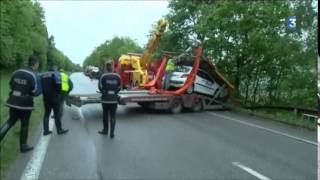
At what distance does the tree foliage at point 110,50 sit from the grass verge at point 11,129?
1.33 feet

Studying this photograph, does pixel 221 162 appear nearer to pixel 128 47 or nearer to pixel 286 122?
pixel 128 47

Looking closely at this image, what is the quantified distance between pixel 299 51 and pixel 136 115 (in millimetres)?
6207

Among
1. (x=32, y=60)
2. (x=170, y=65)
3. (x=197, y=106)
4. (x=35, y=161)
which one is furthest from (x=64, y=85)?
(x=197, y=106)

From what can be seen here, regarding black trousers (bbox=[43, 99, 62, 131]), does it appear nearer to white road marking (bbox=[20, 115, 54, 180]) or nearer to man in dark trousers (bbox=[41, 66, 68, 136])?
man in dark trousers (bbox=[41, 66, 68, 136])

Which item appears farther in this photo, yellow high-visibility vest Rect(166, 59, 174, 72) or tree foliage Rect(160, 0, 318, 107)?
tree foliage Rect(160, 0, 318, 107)

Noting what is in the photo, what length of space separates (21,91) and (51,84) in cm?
38

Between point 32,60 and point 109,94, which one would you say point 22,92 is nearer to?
point 32,60

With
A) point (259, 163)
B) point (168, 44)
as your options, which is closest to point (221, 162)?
point (259, 163)

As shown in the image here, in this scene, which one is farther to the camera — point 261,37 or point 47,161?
point 261,37

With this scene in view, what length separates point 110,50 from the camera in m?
3.12

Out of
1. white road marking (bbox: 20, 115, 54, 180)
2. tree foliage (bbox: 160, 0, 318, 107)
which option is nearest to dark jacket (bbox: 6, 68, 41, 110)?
white road marking (bbox: 20, 115, 54, 180)

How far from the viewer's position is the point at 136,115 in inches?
206

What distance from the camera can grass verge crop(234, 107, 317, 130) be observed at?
11.2 meters

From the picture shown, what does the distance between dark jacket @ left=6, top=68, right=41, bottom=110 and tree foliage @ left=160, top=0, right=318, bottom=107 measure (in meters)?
4.02
